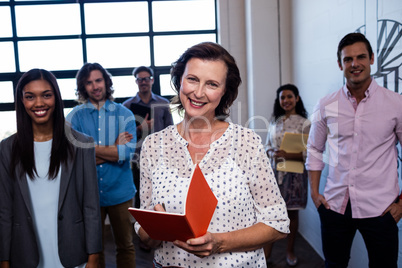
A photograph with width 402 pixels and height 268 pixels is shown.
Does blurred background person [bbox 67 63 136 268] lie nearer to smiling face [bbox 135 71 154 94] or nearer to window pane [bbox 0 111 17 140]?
smiling face [bbox 135 71 154 94]

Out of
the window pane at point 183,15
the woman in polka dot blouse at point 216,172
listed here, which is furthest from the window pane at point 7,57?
the woman in polka dot blouse at point 216,172

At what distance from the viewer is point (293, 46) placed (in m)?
4.18

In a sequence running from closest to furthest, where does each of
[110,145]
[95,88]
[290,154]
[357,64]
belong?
[357,64], [110,145], [95,88], [290,154]

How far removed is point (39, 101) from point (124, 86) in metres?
3.05

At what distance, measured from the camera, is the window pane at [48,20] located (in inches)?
180

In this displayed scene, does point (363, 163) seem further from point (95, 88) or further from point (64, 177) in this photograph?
point (95, 88)

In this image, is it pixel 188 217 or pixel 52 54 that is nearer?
pixel 188 217

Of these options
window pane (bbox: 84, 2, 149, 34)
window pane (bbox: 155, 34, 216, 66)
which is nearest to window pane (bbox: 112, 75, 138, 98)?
window pane (bbox: 155, 34, 216, 66)

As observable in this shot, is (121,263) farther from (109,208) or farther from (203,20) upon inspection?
(203,20)

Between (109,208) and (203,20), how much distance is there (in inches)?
122

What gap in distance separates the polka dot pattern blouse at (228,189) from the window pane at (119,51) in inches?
142

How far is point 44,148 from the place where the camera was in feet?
5.84

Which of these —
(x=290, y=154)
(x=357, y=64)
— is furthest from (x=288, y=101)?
(x=357, y=64)

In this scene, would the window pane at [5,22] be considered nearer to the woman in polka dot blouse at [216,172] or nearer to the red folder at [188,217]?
the woman in polka dot blouse at [216,172]
